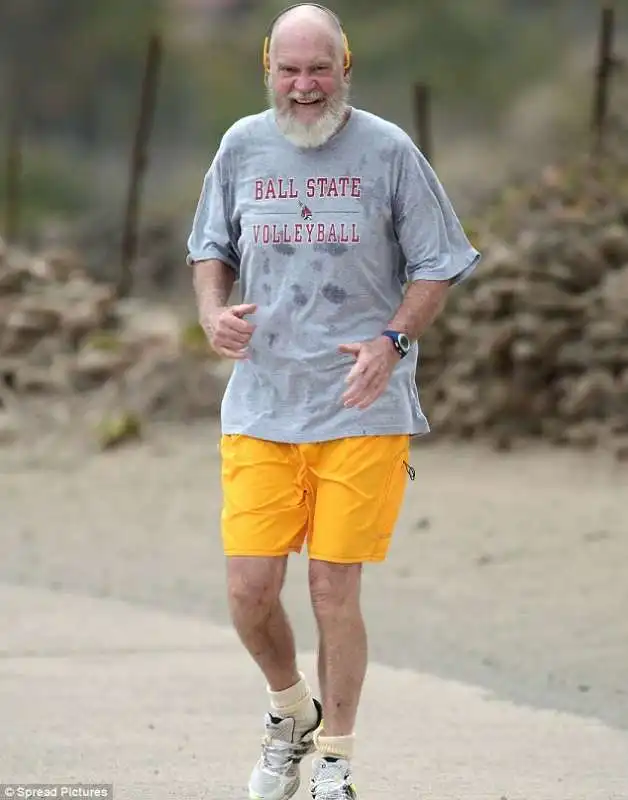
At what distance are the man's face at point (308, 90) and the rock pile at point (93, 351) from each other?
8.05 meters

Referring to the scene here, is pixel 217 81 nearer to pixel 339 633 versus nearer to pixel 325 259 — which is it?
pixel 325 259

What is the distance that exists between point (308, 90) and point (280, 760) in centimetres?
163

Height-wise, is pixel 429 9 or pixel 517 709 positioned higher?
pixel 429 9

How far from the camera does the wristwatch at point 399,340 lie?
15.7 feet

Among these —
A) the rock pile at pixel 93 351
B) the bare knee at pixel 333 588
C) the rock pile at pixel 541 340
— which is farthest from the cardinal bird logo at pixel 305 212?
the rock pile at pixel 93 351

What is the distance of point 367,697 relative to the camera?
20.8 ft

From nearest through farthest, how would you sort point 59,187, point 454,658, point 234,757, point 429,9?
point 234,757 < point 454,658 < point 59,187 < point 429,9

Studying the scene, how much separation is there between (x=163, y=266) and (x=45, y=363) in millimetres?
5975

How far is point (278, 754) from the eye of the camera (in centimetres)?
499

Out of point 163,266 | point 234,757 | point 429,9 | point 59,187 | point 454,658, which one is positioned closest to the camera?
point 234,757

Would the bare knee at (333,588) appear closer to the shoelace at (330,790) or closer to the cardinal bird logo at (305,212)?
the shoelace at (330,790)

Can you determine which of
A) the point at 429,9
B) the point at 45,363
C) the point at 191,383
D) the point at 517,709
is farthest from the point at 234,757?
the point at 429,9

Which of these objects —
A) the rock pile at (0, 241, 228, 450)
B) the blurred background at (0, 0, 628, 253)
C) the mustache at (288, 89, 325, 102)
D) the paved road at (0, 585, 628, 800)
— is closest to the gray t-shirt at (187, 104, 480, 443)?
the mustache at (288, 89, 325, 102)

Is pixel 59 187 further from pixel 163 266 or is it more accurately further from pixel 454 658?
pixel 454 658
